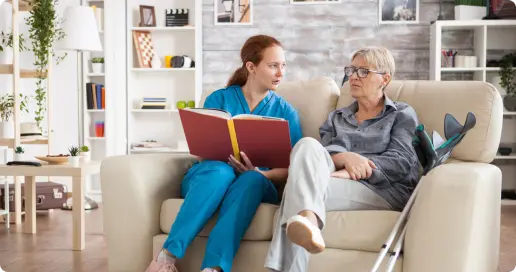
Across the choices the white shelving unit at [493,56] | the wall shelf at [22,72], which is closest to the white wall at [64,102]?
the wall shelf at [22,72]

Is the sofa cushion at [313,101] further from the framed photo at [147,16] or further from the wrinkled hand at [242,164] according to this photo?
the framed photo at [147,16]

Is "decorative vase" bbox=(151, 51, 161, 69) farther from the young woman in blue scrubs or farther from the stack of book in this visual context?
the young woman in blue scrubs

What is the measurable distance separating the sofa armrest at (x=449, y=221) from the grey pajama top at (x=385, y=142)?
322mm

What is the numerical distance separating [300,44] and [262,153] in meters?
3.84

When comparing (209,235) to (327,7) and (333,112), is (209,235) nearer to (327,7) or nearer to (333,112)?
(333,112)

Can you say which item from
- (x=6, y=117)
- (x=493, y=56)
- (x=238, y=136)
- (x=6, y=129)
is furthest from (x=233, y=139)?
(x=493, y=56)

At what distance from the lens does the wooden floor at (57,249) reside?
11.6 feet

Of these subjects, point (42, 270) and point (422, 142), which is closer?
point (422, 142)

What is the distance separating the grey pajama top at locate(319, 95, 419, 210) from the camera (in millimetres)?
2777

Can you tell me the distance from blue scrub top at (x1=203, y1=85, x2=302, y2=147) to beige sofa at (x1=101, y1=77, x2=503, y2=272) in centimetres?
14

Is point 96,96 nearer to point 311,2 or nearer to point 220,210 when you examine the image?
point 311,2

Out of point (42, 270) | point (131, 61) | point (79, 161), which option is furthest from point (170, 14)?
point (42, 270)

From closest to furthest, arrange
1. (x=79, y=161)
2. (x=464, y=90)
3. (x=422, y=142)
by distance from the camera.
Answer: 1. (x=422, y=142)
2. (x=464, y=90)
3. (x=79, y=161)

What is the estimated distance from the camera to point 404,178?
282cm
